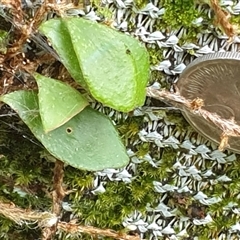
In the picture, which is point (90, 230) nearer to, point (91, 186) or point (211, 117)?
point (91, 186)

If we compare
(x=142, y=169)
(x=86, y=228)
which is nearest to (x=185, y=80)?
(x=142, y=169)

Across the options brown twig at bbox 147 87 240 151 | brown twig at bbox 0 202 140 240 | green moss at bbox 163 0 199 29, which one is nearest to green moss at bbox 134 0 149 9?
green moss at bbox 163 0 199 29

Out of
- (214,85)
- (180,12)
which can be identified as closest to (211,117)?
(214,85)

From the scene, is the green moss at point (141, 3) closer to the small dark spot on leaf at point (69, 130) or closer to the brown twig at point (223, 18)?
the brown twig at point (223, 18)

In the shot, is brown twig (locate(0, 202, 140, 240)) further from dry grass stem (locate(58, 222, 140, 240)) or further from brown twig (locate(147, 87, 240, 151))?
brown twig (locate(147, 87, 240, 151))

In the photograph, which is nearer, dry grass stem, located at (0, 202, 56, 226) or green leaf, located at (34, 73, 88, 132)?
green leaf, located at (34, 73, 88, 132)

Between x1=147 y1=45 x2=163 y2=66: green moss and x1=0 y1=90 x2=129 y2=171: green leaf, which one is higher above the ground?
x1=147 y1=45 x2=163 y2=66: green moss

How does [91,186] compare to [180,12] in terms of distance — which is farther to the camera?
[91,186]
